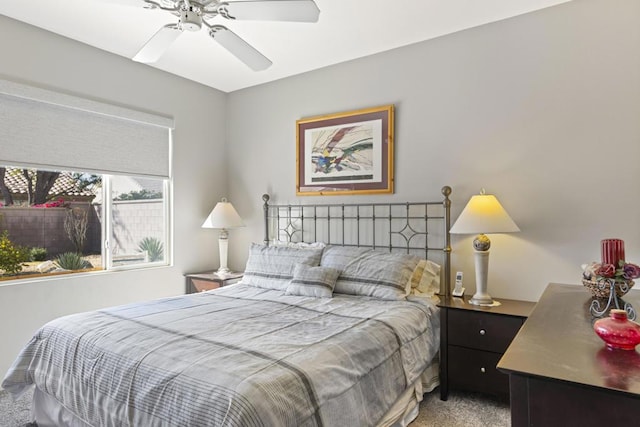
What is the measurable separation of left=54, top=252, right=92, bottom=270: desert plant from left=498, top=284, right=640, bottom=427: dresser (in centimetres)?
337

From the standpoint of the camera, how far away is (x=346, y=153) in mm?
3580

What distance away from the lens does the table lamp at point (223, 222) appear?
391 cm

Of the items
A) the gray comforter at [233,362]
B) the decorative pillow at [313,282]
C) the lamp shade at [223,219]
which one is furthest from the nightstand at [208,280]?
the gray comforter at [233,362]

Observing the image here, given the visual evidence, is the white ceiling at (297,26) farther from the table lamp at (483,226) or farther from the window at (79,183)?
the table lamp at (483,226)

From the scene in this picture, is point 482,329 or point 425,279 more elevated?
point 425,279

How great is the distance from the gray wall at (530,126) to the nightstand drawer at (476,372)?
1.91 feet

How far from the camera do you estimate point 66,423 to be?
77.7 inches

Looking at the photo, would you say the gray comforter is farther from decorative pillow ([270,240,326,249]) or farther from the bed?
decorative pillow ([270,240,326,249])

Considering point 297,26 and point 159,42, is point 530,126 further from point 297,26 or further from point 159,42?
point 159,42

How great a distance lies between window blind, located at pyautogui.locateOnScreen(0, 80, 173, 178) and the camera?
286cm

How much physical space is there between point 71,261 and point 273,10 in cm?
268

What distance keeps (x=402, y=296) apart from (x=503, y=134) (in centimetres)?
141

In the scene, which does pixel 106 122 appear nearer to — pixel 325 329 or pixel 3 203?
pixel 3 203

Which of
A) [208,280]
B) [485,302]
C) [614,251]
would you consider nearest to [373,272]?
[485,302]
